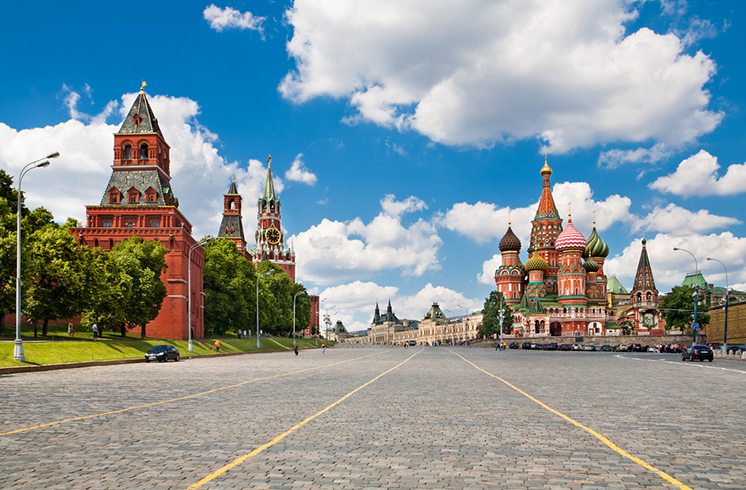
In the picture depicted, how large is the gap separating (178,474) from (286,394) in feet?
38.5

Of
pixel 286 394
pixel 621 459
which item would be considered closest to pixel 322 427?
pixel 621 459

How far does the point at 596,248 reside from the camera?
547ft

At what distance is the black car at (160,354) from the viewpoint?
47500 millimetres

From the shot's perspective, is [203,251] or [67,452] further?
[203,251]

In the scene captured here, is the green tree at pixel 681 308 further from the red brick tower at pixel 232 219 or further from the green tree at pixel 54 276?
the red brick tower at pixel 232 219

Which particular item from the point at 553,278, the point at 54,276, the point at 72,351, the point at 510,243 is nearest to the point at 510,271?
the point at 510,243

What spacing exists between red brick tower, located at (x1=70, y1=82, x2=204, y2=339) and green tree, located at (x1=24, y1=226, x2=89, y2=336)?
25.6 metres

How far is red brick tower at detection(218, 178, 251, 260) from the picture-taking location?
170375 millimetres

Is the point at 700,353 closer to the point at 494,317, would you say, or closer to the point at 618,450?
the point at 618,450

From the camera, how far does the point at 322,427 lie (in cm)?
1283

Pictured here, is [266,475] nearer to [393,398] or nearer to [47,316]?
[393,398]

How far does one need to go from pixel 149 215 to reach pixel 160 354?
139 feet

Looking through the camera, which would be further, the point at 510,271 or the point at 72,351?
the point at 510,271

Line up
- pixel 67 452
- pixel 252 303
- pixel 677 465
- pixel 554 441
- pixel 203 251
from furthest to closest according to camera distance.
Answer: pixel 252 303
pixel 203 251
pixel 554 441
pixel 67 452
pixel 677 465
